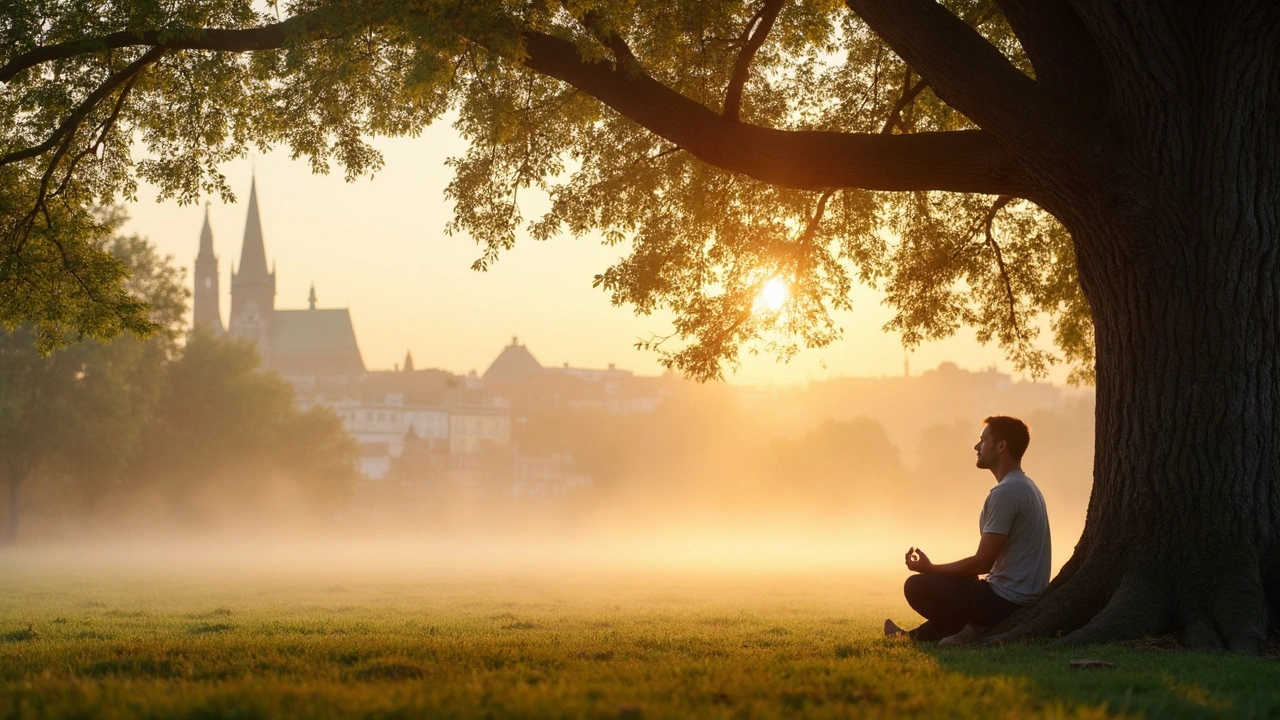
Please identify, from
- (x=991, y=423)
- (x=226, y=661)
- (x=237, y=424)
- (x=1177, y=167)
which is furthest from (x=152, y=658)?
(x=237, y=424)

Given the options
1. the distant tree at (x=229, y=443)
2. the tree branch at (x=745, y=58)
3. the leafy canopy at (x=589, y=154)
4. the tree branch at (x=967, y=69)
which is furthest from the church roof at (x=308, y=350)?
the tree branch at (x=967, y=69)

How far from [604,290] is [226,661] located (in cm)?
815

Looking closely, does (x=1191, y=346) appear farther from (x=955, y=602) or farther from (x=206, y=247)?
(x=206, y=247)

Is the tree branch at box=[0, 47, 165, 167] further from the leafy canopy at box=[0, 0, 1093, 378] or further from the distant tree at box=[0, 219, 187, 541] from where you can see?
the distant tree at box=[0, 219, 187, 541]

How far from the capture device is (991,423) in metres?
8.62

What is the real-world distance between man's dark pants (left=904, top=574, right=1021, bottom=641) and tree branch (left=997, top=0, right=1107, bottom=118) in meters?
3.54

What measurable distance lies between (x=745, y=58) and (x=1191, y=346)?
15.5 feet

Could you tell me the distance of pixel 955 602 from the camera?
8648mm

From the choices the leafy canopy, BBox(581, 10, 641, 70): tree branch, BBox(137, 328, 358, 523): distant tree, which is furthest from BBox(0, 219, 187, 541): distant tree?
BBox(581, 10, 641, 70): tree branch

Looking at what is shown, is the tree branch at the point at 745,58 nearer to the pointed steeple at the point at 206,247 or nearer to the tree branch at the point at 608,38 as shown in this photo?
the tree branch at the point at 608,38

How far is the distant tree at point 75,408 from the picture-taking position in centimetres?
5141

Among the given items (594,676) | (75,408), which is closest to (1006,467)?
(594,676)

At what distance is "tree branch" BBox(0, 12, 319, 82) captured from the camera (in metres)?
11.3

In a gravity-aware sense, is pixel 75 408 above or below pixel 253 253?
below
